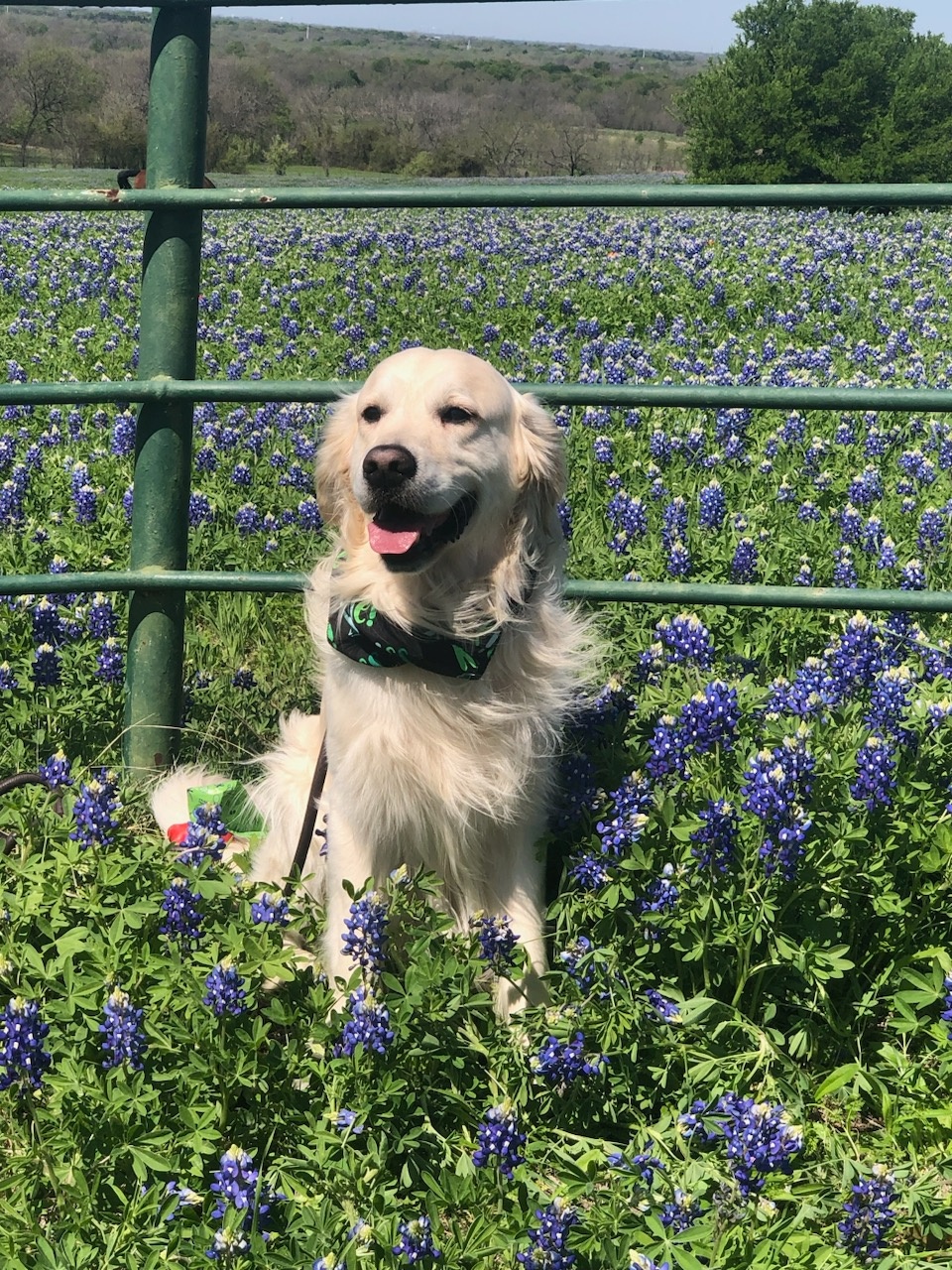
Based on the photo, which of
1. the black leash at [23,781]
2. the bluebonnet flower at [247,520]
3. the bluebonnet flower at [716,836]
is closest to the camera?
the bluebonnet flower at [716,836]

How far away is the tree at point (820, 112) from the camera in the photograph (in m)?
34.8

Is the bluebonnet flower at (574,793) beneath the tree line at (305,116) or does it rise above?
beneath

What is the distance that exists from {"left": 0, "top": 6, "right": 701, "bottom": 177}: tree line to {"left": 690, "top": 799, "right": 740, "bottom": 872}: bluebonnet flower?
34.5 metres

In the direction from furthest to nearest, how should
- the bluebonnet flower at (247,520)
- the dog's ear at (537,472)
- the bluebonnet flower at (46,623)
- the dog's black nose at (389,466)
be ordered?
the bluebonnet flower at (247,520), the bluebonnet flower at (46,623), the dog's ear at (537,472), the dog's black nose at (389,466)

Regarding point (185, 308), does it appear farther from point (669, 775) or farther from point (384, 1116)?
point (384, 1116)

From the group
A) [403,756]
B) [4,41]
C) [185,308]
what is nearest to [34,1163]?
[403,756]

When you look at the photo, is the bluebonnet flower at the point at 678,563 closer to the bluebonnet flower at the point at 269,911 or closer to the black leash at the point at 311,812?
the black leash at the point at 311,812

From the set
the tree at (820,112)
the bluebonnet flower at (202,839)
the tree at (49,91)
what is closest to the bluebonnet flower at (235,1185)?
the bluebonnet flower at (202,839)

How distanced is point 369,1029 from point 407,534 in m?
0.94

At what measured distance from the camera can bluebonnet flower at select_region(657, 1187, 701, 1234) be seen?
1.82m

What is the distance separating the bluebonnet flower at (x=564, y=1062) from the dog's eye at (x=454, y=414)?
3.90 feet

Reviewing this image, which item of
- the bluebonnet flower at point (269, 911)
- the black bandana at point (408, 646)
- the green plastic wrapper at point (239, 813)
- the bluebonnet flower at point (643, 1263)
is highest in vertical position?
the black bandana at point (408, 646)

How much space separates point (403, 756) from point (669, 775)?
0.52 metres

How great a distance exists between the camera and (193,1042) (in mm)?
2123
